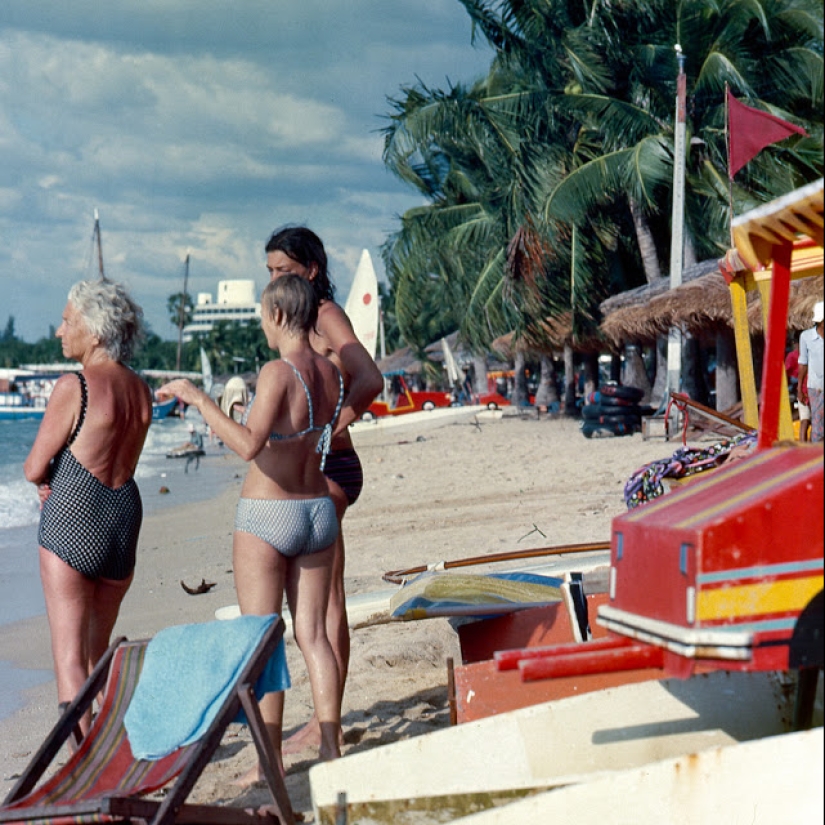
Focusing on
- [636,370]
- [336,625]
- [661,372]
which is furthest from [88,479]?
[636,370]

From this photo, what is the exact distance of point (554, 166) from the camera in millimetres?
22172

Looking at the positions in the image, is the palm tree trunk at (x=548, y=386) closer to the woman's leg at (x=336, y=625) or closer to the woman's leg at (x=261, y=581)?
the woman's leg at (x=336, y=625)

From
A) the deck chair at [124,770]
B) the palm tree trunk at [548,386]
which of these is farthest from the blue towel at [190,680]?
the palm tree trunk at [548,386]

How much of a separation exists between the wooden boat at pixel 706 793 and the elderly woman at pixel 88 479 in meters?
1.58

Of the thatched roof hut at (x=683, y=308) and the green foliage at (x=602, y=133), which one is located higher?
the green foliage at (x=602, y=133)

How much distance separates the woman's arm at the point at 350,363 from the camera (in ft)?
12.0

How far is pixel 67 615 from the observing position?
346cm

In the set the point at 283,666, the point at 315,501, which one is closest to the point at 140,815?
the point at 283,666

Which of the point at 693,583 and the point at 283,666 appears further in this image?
the point at 283,666

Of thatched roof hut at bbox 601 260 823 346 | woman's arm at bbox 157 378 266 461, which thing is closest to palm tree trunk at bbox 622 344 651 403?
thatched roof hut at bbox 601 260 823 346

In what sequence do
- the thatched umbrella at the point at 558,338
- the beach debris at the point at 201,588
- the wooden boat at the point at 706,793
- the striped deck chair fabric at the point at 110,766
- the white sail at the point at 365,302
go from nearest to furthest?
1. the wooden boat at the point at 706,793
2. the striped deck chair fabric at the point at 110,766
3. the beach debris at the point at 201,588
4. the white sail at the point at 365,302
5. the thatched umbrella at the point at 558,338

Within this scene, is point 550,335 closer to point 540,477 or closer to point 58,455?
point 540,477

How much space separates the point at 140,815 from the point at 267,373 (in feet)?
4.33

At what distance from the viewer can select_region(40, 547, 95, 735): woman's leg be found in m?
3.44
